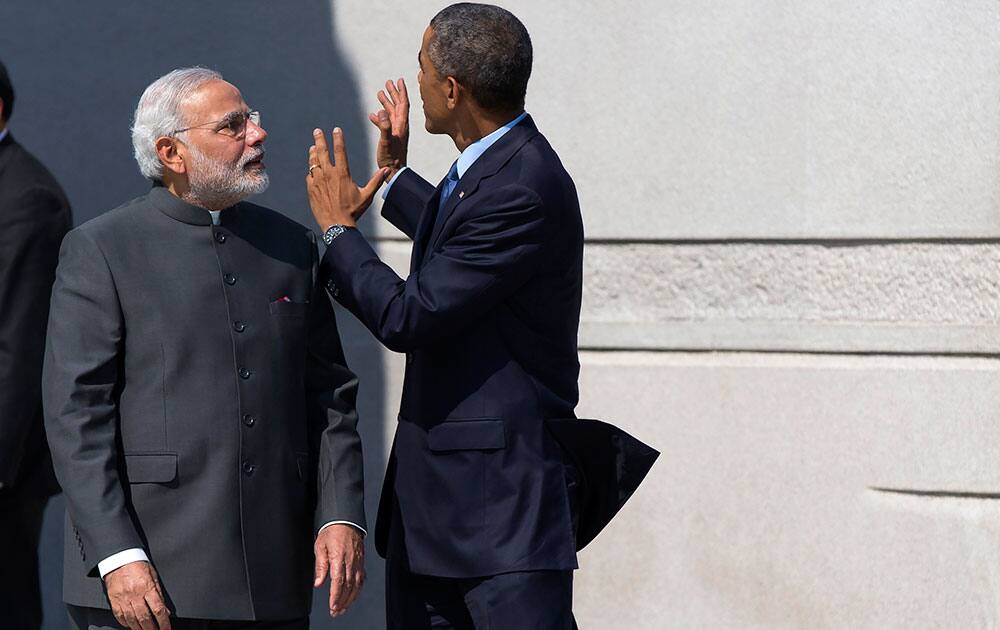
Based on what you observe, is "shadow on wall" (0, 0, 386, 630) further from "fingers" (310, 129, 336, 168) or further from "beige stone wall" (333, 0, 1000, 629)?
"fingers" (310, 129, 336, 168)

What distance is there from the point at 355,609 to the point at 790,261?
179 cm

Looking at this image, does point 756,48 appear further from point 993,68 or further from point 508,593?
point 508,593

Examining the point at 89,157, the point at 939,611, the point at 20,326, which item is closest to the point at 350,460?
the point at 20,326

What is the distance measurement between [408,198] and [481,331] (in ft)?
1.94

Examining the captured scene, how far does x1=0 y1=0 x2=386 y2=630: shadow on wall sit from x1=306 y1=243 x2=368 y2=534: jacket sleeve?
5.62ft

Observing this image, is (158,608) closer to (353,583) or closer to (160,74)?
(353,583)

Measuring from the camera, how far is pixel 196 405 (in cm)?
306

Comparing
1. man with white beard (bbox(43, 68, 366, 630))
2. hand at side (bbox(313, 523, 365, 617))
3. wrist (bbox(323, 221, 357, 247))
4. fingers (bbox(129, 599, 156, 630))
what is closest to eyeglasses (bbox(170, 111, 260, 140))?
man with white beard (bbox(43, 68, 366, 630))

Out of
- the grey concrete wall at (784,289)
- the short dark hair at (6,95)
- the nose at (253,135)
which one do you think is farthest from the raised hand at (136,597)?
the grey concrete wall at (784,289)

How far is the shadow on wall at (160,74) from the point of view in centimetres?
506

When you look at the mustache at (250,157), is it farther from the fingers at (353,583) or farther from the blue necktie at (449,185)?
the fingers at (353,583)

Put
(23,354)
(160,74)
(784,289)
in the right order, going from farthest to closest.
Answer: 1. (160,74)
2. (784,289)
3. (23,354)

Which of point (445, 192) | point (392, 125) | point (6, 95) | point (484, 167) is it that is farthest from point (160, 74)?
point (484, 167)

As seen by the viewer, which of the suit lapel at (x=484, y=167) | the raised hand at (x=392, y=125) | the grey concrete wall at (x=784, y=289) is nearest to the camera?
the suit lapel at (x=484, y=167)
